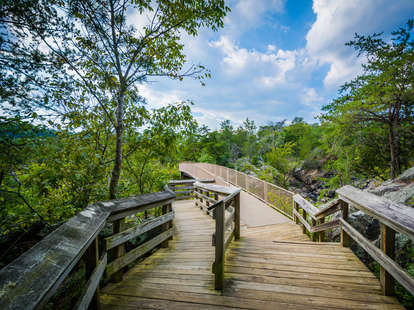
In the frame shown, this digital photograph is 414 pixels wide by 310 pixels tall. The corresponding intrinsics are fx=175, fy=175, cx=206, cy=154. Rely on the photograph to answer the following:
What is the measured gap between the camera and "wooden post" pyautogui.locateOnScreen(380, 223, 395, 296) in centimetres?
194

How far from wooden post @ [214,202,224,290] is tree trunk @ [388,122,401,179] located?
35.6 feet

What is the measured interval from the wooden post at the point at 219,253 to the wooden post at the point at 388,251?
1810mm

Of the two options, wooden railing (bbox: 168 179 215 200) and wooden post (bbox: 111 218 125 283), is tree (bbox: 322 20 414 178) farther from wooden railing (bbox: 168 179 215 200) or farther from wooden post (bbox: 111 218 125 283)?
wooden post (bbox: 111 218 125 283)

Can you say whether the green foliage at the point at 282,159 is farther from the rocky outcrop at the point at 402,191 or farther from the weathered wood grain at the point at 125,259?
the weathered wood grain at the point at 125,259

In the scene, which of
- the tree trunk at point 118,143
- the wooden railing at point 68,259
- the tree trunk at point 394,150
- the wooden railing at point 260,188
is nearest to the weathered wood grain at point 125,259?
the wooden railing at point 68,259

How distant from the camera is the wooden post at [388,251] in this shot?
194 cm

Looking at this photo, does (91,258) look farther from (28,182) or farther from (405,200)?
(405,200)

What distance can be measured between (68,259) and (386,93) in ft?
38.3

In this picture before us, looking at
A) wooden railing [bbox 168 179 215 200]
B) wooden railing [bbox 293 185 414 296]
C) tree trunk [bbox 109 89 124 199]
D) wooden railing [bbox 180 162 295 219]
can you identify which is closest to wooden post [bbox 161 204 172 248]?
tree trunk [bbox 109 89 124 199]

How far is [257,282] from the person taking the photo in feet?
7.19

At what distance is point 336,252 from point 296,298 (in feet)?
4.87

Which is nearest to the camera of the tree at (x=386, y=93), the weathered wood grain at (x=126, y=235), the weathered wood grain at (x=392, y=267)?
the weathered wood grain at (x=392, y=267)

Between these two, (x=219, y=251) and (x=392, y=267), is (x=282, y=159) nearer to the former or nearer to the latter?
(x=392, y=267)

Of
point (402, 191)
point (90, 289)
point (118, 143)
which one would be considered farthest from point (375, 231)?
point (118, 143)
